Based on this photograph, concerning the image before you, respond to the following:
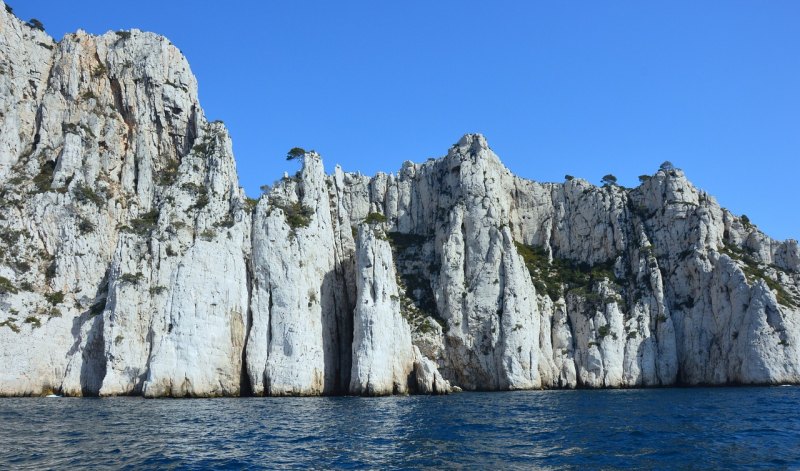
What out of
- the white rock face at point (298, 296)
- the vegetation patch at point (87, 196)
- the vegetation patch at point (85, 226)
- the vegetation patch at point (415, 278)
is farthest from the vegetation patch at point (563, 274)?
the vegetation patch at point (85, 226)

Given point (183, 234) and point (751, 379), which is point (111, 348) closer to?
point (183, 234)

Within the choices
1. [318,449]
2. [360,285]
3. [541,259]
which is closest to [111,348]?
[360,285]

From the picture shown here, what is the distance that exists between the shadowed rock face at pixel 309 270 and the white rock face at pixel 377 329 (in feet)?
0.76

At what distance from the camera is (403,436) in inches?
1339

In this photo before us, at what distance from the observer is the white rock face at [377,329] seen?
6644 centimetres

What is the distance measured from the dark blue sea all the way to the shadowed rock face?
16007 millimetres

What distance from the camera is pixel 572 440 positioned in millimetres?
32406

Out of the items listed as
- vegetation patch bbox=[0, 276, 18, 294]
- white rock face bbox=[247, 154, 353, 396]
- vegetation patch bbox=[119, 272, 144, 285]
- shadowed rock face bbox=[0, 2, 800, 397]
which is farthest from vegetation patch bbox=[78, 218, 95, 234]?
white rock face bbox=[247, 154, 353, 396]

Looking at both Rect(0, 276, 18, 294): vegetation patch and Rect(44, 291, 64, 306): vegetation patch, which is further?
Rect(44, 291, 64, 306): vegetation patch

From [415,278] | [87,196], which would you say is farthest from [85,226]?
[415,278]

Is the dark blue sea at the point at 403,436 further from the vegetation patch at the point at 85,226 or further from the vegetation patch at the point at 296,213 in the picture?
the vegetation patch at the point at 85,226

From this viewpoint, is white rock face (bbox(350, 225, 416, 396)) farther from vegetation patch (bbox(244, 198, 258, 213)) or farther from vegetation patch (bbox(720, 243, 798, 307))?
vegetation patch (bbox(720, 243, 798, 307))

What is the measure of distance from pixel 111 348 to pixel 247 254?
17.1m

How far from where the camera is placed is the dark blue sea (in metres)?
26.8
